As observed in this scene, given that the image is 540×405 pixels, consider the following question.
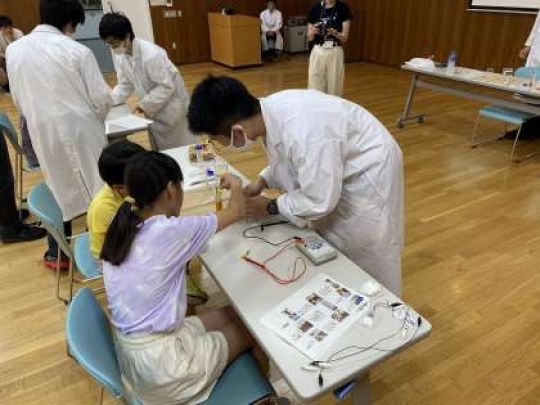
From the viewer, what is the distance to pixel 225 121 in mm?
1266

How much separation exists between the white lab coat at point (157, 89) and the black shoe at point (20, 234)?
A: 106 centimetres

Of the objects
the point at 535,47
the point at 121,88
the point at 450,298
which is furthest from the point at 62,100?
the point at 535,47

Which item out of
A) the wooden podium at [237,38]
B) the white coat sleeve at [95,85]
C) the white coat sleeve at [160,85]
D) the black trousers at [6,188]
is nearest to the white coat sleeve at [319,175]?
the white coat sleeve at [95,85]

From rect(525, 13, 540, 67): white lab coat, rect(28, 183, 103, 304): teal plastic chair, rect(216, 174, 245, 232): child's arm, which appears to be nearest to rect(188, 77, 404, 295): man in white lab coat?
rect(216, 174, 245, 232): child's arm

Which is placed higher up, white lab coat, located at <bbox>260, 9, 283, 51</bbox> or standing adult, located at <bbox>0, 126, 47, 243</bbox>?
white lab coat, located at <bbox>260, 9, 283, 51</bbox>

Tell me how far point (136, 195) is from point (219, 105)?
375 mm

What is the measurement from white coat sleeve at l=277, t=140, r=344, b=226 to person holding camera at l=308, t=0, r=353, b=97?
3726 mm

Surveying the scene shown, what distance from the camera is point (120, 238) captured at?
116cm

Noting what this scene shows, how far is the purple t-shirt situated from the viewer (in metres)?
1.16

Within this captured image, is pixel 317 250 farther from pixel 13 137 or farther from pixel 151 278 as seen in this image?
pixel 13 137

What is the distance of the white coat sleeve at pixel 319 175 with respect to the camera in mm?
1263

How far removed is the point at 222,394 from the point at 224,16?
291 inches

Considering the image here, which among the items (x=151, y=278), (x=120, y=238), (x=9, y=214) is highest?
(x=120, y=238)

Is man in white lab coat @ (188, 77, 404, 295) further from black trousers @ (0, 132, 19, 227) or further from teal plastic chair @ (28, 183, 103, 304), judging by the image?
black trousers @ (0, 132, 19, 227)
